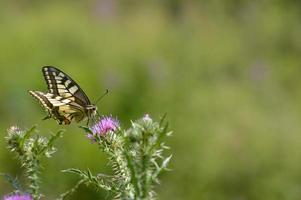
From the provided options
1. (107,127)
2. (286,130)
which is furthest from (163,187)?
(107,127)

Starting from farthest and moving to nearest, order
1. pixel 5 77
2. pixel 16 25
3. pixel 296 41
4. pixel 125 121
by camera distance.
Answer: pixel 16 25, pixel 296 41, pixel 5 77, pixel 125 121

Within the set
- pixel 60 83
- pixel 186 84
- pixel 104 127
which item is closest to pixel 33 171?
pixel 104 127

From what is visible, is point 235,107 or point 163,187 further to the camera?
point 235,107

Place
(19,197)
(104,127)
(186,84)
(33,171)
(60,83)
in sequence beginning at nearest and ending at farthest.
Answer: (19,197) → (33,171) → (104,127) → (60,83) → (186,84)

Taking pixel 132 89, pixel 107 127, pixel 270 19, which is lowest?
pixel 107 127

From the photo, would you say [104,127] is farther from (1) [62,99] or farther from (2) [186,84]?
(2) [186,84]

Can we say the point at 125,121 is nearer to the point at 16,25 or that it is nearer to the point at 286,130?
the point at 286,130
